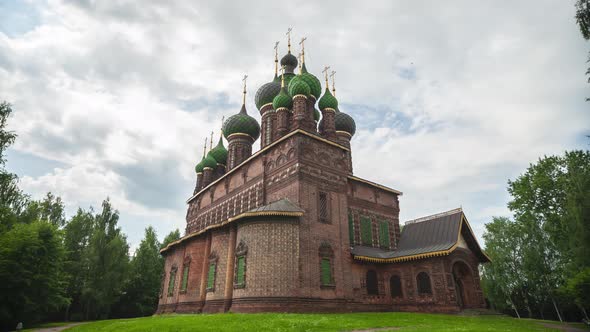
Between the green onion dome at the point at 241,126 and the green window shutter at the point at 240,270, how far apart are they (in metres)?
12.9

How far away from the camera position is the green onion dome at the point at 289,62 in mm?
27609

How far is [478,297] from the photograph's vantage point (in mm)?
18641

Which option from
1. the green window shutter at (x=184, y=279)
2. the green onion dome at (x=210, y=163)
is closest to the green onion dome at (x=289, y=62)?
the green onion dome at (x=210, y=163)

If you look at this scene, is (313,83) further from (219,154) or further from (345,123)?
(219,154)

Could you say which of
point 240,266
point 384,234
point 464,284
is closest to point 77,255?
point 240,266

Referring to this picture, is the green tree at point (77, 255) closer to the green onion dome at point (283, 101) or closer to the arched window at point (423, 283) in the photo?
the green onion dome at point (283, 101)

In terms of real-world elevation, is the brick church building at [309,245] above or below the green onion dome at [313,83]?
below

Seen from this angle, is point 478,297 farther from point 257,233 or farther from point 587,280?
point 257,233

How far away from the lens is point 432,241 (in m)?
19.5

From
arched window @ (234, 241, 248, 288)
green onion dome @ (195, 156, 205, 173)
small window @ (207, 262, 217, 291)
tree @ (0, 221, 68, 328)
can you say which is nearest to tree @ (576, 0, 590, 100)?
arched window @ (234, 241, 248, 288)

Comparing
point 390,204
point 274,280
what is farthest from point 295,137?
point 390,204

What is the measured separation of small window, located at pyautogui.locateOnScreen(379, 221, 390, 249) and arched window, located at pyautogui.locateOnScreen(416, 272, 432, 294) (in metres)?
3.90

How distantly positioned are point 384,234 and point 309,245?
7.84 m

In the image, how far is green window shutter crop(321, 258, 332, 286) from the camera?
54.7 feet
